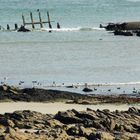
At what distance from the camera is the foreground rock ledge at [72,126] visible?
22.4 meters

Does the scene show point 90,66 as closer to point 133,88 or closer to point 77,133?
point 133,88

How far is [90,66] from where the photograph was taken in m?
54.2

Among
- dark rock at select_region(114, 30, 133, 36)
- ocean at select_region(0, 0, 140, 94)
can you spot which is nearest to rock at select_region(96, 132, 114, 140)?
ocean at select_region(0, 0, 140, 94)

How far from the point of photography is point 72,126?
24609mm

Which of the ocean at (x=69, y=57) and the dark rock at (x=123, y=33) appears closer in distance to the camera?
the ocean at (x=69, y=57)

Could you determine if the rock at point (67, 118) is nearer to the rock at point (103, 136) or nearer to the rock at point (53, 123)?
the rock at point (53, 123)

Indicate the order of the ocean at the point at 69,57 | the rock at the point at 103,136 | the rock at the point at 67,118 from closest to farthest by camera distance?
1. the rock at the point at 103,136
2. the rock at the point at 67,118
3. the ocean at the point at 69,57

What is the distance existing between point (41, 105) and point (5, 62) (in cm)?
2213

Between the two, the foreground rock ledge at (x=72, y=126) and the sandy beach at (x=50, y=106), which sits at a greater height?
the foreground rock ledge at (x=72, y=126)

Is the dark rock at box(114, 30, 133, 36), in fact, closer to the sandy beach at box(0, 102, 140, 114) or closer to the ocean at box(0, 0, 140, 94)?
the ocean at box(0, 0, 140, 94)

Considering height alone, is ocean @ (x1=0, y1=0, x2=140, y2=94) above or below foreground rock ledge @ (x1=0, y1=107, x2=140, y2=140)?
below

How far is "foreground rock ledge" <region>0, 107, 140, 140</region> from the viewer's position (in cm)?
2244

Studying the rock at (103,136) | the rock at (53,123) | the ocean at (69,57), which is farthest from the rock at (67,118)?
the ocean at (69,57)

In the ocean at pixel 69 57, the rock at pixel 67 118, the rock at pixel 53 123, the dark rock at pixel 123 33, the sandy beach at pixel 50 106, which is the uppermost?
the rock at pixel 53 123
